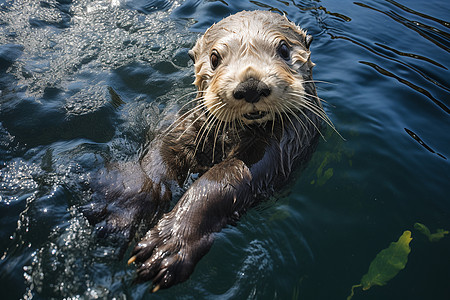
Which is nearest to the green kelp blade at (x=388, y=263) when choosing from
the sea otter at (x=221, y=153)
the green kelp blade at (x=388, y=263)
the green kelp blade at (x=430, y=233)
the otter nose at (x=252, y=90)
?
the green kelp blade at (x=388, y=263)

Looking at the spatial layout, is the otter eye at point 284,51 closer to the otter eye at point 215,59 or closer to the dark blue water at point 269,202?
the otter eye at point 215,59

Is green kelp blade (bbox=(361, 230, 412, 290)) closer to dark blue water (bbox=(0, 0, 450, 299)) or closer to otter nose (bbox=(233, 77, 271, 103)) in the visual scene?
dark blue water (bbox=(0, 0, 450, 299))

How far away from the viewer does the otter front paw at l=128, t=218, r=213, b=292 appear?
2344mm

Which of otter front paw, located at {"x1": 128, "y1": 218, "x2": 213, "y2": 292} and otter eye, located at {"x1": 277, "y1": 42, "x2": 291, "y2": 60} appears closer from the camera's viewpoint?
otter front paw, located at {"x1": 128, "y1": 218, "x2": 213, "y2": 292}

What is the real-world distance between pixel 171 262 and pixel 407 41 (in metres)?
5.53

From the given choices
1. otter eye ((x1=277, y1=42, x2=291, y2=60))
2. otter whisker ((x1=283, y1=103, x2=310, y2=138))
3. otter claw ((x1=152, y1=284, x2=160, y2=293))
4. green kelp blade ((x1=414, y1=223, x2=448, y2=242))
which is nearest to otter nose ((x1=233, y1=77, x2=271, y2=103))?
otter whisker ((x1=283, y1=103, x2=310, y2=138))

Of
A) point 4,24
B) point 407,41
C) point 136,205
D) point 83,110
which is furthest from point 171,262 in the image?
point 407,41

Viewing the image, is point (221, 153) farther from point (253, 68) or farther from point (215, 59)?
point (253, 68)

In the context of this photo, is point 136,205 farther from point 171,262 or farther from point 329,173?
point 329,173

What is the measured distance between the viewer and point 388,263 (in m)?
2.78

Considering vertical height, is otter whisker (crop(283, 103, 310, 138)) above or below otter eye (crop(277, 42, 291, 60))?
below

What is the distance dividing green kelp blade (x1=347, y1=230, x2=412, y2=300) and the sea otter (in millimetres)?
922

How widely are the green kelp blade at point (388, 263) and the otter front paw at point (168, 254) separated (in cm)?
118

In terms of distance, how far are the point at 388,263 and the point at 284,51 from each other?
6.14 feet
